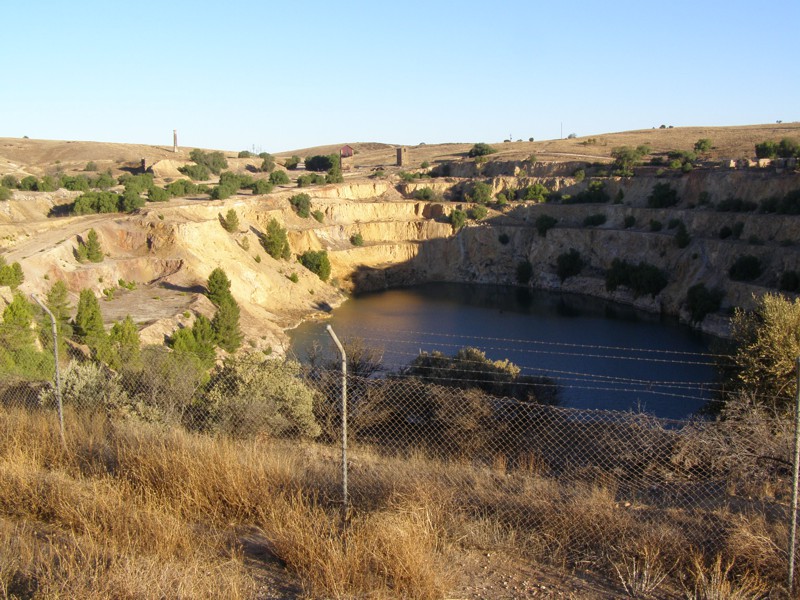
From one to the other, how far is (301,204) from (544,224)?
18.7 meters

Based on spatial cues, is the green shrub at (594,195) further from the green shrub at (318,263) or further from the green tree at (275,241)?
the green tree at (275,241)

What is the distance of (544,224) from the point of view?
55.6 meters

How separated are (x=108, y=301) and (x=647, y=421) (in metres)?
27.3

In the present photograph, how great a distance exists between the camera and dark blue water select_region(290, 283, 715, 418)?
24.0 metres

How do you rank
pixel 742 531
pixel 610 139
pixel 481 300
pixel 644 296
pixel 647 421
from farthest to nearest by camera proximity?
pixel 610 139, pixel 481 300, pixel 644 296, pixel 647 421, pixel 742 531

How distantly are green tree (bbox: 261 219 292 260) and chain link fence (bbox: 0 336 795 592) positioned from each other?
1233 inches

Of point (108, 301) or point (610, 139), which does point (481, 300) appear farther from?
point (610, 139)

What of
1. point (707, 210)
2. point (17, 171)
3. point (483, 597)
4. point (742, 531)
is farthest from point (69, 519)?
point (17, 171)

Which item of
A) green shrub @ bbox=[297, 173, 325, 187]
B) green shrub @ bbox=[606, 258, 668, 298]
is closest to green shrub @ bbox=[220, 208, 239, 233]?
green shrub @ bbox=[297, 173, 325, 187]

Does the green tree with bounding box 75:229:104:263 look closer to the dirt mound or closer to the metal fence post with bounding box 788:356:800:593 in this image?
the dirt mound

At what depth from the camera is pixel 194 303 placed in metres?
32.6

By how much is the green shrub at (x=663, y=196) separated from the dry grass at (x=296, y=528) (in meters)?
46.3

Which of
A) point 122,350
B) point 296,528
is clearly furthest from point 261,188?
point 296,528

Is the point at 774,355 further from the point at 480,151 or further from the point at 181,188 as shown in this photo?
the point at 480,151
